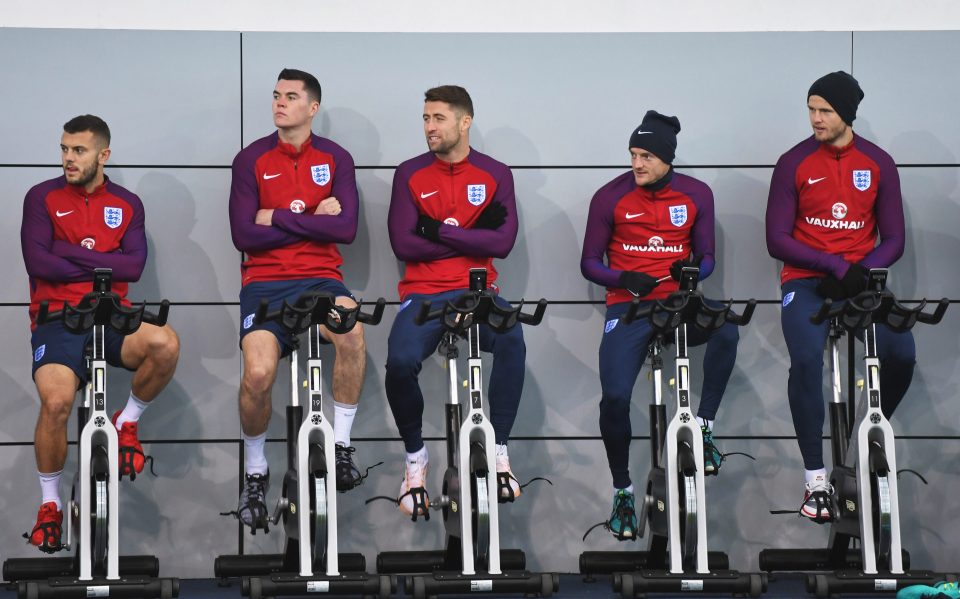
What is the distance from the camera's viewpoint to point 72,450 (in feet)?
19.4

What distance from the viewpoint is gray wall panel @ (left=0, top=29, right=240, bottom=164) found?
593cm

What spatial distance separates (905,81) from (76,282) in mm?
3902

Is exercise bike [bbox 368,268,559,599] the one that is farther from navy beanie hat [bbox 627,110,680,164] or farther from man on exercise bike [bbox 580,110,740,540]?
navy beanie hat [bbox 627,110,680,164]

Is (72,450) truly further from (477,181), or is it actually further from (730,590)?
(730,590)

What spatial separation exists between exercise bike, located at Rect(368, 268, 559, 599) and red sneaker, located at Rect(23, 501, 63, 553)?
4.73 feet

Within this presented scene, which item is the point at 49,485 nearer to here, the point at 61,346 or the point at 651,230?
the point at 61,346

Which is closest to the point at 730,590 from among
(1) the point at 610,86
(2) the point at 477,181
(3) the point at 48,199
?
(2) the point at 477,181

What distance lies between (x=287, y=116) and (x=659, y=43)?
1815mm

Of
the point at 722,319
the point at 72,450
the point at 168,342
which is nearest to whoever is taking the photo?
the point at 722,319

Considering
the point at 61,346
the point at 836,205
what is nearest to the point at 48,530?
the point at 61,346

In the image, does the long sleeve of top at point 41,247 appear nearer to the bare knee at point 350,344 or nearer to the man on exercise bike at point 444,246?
the bare knee at point 350,344

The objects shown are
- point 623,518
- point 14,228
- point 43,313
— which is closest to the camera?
point 43,313

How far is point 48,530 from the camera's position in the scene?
5.25 m

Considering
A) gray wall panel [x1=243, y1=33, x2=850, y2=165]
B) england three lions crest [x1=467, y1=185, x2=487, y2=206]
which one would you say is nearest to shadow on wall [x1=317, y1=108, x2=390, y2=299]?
gray wall panel [x1=243, y1=33, x2=850, y2=165]
